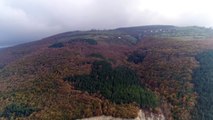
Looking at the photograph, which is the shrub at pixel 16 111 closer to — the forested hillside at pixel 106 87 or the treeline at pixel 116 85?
the forested hillside at pixel 106 87

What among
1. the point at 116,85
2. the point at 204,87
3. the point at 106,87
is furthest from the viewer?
the point at 204,87

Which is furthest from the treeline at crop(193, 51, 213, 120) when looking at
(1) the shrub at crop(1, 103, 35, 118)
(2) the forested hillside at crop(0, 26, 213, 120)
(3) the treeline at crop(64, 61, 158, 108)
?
(1) the shrub at crop(1, 103, 35, 118)

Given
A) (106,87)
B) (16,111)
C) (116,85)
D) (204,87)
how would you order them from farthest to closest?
(204,87) → (116,85) → (106,87) → (16,111)

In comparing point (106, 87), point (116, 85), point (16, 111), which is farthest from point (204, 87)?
point (16, 111)

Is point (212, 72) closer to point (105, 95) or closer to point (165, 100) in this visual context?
point (165, 100)

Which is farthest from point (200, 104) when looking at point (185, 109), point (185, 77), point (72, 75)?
point (72, 75)

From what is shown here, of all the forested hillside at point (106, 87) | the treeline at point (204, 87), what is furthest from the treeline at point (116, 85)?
the treeline at point (204, 87)

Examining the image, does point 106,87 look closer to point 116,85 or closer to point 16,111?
point 116,85
